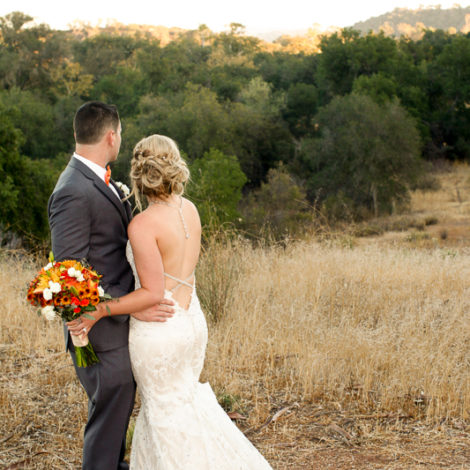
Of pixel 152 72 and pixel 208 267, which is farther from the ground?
pixel 152 72

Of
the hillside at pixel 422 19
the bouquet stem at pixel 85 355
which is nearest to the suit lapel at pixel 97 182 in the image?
the bouquet stem at pixel 85 355

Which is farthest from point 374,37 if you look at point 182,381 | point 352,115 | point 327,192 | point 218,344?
point 182,381

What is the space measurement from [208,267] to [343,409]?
8.82 ft

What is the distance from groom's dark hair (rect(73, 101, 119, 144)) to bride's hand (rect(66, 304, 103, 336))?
866 mm

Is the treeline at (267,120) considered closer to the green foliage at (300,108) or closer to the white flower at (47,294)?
the green foliage at (300,108)

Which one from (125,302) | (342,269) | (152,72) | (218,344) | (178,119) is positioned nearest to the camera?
(125,302)

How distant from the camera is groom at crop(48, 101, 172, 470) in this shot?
2.82 meters

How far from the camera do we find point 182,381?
10.2ft

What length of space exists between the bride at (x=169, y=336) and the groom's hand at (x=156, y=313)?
4cm

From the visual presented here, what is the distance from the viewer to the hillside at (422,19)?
424 ft

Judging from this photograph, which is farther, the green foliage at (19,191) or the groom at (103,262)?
the green foliage at (19,191)

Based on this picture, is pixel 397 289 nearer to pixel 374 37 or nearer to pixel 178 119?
pixel 178 119

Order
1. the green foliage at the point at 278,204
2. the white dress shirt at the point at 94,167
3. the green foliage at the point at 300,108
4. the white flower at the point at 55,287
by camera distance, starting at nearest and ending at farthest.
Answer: the white flower at the point at 55,287, the white dress shirt at the point at 94,167, the green foliage at the point at 278,204, the green foliage at the point at 300,108

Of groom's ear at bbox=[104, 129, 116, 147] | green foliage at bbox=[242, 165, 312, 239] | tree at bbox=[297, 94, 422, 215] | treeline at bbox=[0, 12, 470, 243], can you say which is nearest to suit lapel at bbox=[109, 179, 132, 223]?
groom's ear at bbox=[104, 129, 116, 147]
